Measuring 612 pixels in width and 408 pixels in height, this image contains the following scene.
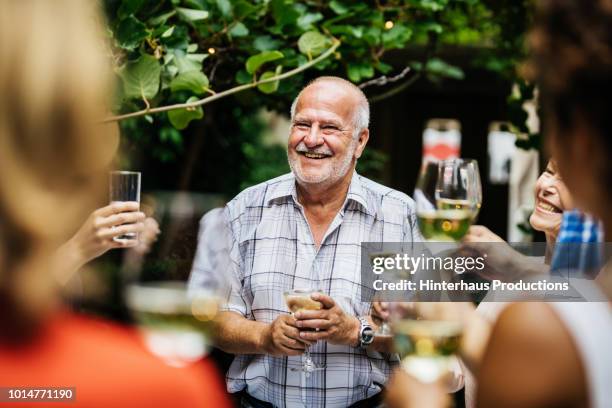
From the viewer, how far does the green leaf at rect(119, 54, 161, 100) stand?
2.32 meters

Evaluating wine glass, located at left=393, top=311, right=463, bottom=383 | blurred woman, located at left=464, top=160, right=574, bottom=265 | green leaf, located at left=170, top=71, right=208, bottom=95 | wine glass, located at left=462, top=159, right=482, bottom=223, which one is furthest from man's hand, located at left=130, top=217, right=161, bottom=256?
blurred woman, located at left=464, top=160, right=574, bottom=265

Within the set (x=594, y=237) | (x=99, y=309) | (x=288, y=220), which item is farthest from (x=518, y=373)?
(x=288, y=220)

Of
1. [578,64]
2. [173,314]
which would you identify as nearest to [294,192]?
[173,314]

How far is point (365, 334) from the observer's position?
236 cm

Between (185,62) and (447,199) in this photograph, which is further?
(185,62)

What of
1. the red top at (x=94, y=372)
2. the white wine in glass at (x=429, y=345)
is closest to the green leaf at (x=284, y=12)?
the white wine in glass at (x=429, y=345)

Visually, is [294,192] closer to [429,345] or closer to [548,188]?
[548,188]

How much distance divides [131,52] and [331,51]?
0.69 meters

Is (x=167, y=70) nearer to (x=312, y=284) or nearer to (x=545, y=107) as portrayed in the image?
(x=312, y=284)

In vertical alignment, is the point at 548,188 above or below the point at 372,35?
below

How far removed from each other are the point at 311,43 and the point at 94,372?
194 cm

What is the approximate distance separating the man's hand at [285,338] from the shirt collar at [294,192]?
0.55 m

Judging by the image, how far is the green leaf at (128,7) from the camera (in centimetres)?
221

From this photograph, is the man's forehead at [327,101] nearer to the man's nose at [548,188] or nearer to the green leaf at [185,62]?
the green leaf at [185,62]
